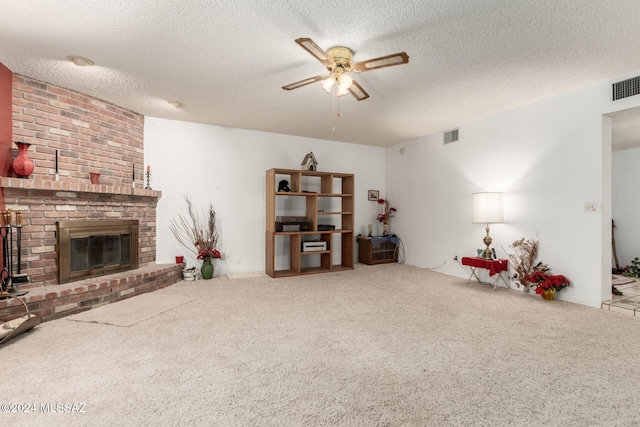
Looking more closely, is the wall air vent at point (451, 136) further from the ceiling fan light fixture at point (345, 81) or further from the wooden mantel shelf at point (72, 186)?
the wooden mantel shelf at point (72, 186)

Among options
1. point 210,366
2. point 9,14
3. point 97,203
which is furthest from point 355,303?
point 9,14

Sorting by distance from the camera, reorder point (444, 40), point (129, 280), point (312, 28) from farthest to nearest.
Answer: point (129, 280)
point (444, 40)
point (312, 28)

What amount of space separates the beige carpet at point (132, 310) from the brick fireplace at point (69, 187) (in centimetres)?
15

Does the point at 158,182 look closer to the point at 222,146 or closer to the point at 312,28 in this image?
the point at 222,146

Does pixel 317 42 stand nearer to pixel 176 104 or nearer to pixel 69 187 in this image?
pixel 176 104

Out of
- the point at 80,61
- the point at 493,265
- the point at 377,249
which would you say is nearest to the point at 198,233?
the point at 80,61

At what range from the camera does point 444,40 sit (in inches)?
91.7

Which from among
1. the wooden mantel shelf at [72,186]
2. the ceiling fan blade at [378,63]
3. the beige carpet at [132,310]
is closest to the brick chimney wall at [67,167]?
the wooden mantel shelf at [72,186]

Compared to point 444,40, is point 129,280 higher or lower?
lower

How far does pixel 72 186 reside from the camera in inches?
125

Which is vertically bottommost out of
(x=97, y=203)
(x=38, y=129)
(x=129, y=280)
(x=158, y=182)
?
(x=129, y=280)

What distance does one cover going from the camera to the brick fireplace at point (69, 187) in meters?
2.92

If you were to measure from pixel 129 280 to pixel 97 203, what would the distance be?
1015mm

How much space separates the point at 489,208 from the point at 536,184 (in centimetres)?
58
